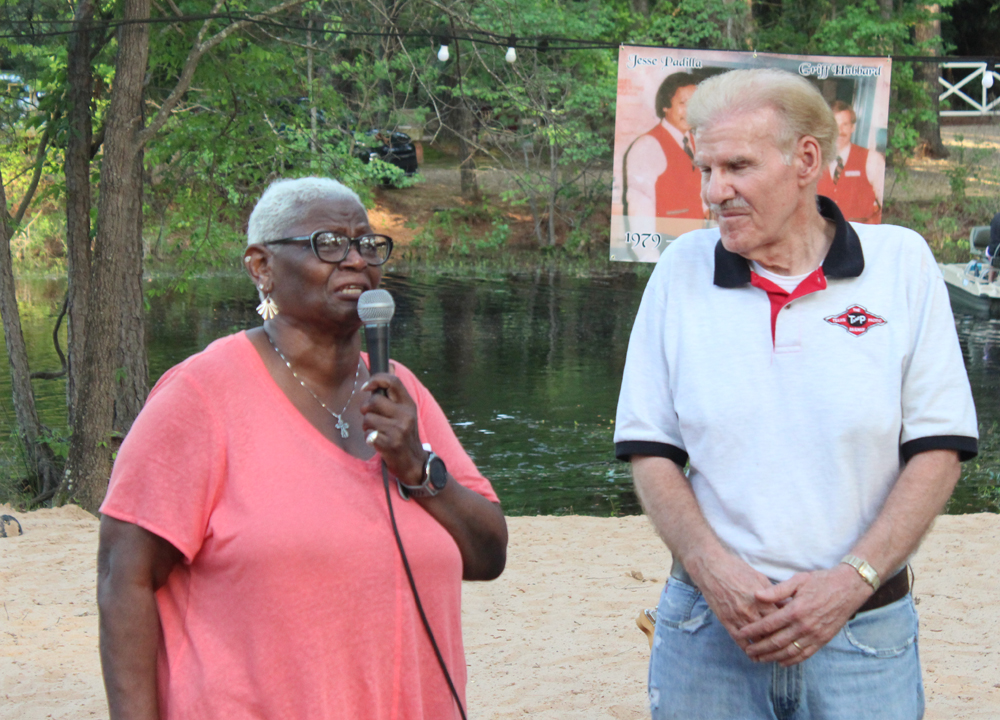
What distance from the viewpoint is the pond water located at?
9641 mm

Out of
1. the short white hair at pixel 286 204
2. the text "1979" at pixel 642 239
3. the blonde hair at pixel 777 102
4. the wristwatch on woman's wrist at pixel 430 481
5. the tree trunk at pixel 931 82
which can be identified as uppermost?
the tree trunk at pixel 931 82

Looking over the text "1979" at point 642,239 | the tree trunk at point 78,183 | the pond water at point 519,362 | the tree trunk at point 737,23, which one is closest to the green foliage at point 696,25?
the tree trunk at point 737,23

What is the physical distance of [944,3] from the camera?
27.2 meters

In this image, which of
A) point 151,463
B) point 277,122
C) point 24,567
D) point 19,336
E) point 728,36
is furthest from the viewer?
point 728,36

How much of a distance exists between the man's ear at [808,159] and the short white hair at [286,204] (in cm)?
99

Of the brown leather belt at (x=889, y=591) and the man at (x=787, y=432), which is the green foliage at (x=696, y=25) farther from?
the brown leather belt at (x=889, y=591)

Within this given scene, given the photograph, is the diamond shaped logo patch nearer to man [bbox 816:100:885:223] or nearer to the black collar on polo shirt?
the black collar on polo shirt

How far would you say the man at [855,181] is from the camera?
6648 mm

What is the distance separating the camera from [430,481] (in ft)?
7.08

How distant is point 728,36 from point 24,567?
23.5 m

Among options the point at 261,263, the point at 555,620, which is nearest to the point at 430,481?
the point at 261,263

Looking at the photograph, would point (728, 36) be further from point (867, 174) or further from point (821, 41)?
point (867, 174)

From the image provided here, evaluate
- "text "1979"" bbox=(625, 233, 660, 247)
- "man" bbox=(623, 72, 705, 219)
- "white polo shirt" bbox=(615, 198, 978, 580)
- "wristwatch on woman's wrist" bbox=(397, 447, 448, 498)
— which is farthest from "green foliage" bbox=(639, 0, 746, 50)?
"wristwatch on woman's wrist" bbox=(397, 447, 448, 498)

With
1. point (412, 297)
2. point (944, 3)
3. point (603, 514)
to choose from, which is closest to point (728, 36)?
point (944, 3)
